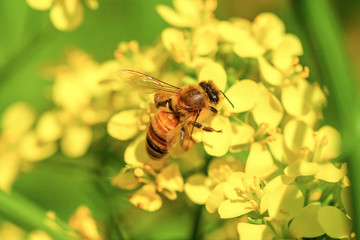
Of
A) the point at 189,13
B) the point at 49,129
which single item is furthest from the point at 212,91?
the point at 49,129

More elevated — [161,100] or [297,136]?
[161,100]

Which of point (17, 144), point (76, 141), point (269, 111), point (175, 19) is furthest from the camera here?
point (17, 144)

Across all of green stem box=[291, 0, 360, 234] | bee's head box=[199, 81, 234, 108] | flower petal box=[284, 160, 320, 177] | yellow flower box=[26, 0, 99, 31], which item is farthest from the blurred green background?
yellow flower box=[26, 0, 99, 31]

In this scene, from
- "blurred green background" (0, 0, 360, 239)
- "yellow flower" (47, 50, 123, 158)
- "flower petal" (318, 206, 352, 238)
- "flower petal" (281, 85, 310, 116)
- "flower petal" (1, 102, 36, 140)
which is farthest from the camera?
"flower petal" (1, 102, 36, 140)

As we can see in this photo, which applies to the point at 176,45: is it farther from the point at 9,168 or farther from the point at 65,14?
the point at 9,168

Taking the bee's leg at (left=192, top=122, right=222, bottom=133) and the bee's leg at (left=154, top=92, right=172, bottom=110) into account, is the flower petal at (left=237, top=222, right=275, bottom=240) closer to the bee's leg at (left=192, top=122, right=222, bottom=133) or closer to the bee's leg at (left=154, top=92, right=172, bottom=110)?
the bee's leg at (left=192, top=122, right=222, bottom=133)

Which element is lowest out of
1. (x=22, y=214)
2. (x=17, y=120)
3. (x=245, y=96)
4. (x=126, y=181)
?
(x=22, y=214)
